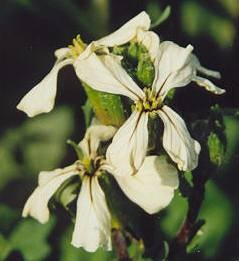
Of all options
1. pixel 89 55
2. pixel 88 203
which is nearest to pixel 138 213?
pixel 88 203

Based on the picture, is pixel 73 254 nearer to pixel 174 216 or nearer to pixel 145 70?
pixel 174 216

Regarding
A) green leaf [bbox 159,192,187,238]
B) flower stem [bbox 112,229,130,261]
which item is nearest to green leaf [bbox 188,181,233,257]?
green leaf [bbox 159,192,187,238]

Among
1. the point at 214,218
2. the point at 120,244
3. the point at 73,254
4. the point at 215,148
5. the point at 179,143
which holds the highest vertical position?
the point at 179,143

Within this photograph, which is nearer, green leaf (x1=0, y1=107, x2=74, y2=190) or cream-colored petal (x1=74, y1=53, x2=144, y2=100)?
cream-colored petal (x1=74, y1=53, x2=144, y2=100)

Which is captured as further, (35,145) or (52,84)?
(35,145)

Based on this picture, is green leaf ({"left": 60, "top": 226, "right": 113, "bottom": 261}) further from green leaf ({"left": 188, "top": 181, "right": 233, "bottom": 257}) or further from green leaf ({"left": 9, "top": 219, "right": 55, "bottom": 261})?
green leaf ({"left": 188, "top": 181, "right": 233, "bottom": 257})

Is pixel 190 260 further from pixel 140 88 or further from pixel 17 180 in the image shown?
pixel 17 180

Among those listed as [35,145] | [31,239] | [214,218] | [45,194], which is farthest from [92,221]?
[35,145]
